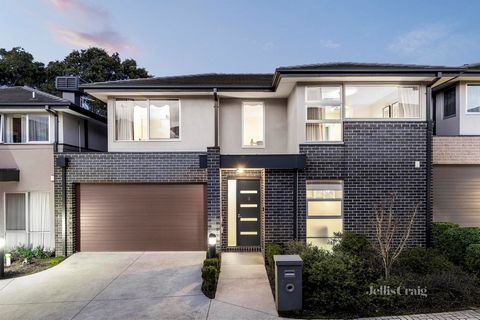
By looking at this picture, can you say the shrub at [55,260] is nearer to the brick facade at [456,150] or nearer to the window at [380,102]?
the window at [380,102]

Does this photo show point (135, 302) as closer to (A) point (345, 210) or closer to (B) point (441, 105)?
(A) point (345, 210)

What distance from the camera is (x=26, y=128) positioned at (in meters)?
10.1

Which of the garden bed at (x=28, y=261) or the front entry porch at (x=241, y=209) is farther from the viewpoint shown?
the front entry porch at (x=241, y=209)

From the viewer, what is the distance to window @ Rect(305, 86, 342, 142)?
8727 millimetres

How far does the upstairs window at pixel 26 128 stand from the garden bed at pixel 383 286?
9.18m

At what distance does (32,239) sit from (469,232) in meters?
13.3

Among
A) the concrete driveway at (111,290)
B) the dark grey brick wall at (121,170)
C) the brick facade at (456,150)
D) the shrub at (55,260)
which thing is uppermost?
the brick facade at (456,150)

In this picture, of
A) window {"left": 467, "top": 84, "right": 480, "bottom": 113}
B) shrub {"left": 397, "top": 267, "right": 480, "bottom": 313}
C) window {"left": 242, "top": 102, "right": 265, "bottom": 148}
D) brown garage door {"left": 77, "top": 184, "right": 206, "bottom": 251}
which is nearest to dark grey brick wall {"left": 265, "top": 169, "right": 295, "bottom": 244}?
window {"left": 242, "top": 102, "right": 265, "bottom": 148}

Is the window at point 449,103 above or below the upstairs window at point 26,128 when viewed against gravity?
above

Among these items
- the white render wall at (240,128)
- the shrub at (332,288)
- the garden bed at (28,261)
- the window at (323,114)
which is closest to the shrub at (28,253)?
the garden bed at (28,261)

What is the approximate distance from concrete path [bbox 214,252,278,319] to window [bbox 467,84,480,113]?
8.63 metres

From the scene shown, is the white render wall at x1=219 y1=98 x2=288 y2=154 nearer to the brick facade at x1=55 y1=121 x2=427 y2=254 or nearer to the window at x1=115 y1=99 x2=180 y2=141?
the window at x1=115 y1=99 x2=180 y2=141

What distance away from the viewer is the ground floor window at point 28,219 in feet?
32.2

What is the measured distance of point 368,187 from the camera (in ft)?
28.6
